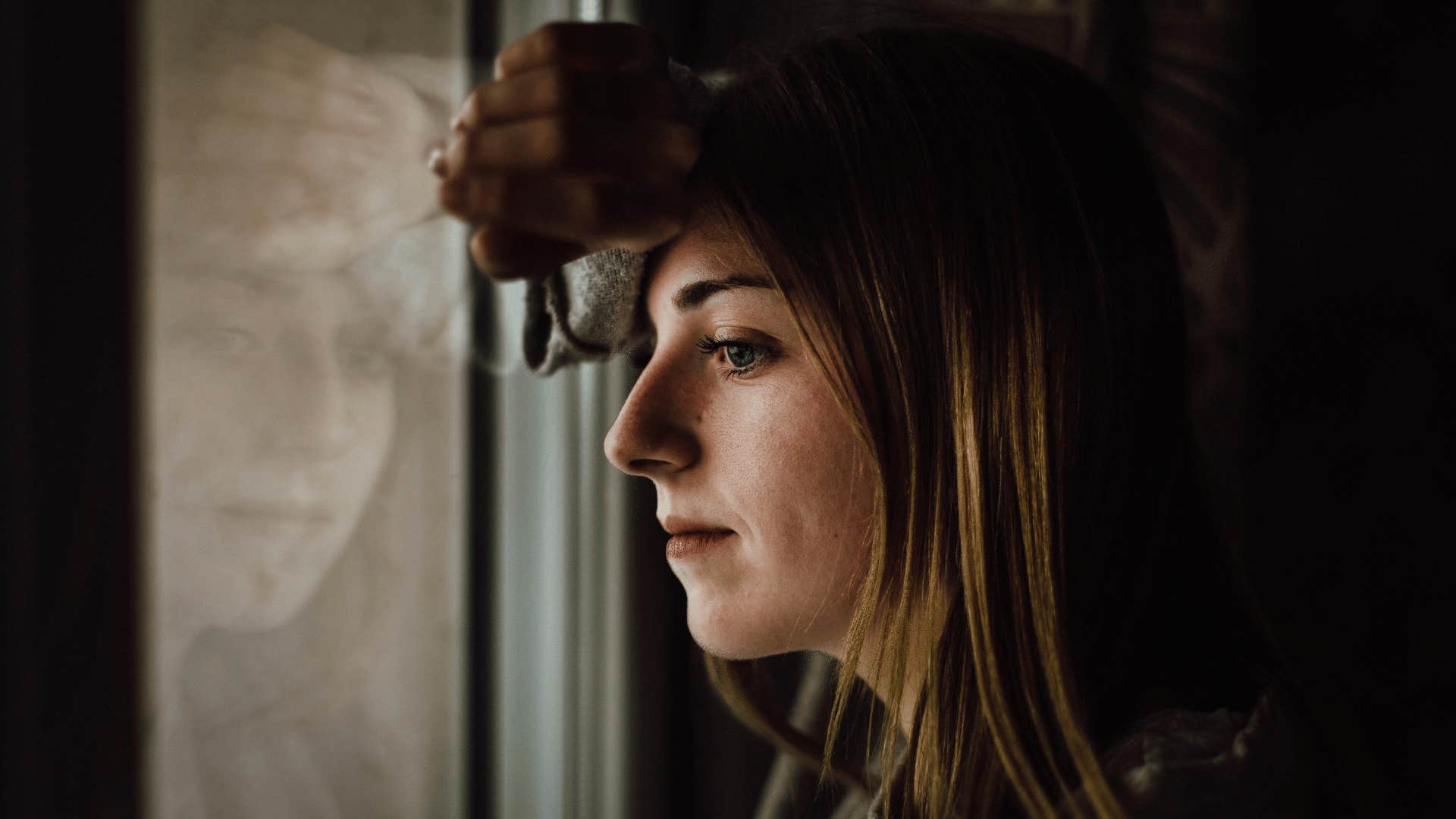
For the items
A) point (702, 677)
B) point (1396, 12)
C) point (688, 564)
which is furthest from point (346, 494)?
point (1396, 12)

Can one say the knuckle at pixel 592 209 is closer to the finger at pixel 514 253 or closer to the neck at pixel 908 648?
the finger at pixel 514 253

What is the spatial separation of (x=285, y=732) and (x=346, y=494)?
146 millimetres

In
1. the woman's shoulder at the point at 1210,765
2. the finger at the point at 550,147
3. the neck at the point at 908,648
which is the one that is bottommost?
the woman's shoulder at the point at 1210,765

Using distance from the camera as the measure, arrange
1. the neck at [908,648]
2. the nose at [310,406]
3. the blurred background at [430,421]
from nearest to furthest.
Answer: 1. the blurred background at [430,421]
2. the nose at [310,406]
3. the neck at [908,648]

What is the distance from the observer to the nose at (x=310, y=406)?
1.71 ft

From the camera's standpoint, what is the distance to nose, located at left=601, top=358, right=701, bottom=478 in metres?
0.64

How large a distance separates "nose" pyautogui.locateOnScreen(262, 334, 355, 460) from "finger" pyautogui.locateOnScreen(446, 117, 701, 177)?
6.3 inches

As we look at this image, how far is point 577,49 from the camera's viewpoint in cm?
49

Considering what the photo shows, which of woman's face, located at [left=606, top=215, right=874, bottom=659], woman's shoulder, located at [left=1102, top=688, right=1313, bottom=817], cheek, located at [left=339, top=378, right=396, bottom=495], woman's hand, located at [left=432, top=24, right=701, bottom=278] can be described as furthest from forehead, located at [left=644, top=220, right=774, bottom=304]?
woman's shoulder, located at [left=1102, top=688, right=1313, bottom=817]

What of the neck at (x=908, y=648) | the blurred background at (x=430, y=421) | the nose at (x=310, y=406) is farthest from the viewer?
the neck at (x=908, y=648)

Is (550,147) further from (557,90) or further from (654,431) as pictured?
(654,431)

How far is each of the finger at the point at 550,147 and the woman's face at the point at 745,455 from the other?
0.43 feet

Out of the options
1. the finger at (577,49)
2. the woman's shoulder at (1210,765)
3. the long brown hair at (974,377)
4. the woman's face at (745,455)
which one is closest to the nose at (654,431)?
the woman's face at (745,455)

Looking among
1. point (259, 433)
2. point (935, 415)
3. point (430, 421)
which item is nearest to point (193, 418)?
point (259, 433)
